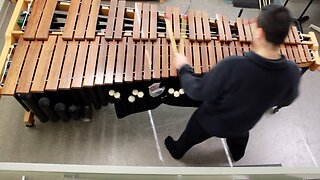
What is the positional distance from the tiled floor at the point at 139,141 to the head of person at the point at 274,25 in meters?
1.59

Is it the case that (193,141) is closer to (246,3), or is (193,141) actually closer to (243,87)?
(243,87)

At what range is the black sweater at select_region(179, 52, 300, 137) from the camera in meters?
1.51

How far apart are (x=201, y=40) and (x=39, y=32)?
1307 mm

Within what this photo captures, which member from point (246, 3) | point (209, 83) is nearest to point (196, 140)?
point (209, 83)

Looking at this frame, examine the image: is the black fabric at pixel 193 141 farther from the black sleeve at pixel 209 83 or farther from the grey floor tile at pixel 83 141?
the black sleeve at pixel 209 83

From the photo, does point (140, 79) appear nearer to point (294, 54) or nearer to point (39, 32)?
point (39, 32)

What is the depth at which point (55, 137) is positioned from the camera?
2.79 metres

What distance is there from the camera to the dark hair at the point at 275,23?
1.39 metres

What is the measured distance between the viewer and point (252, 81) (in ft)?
5.01

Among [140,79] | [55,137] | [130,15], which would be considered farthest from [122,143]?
[130,15]

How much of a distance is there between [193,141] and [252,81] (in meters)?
1.02

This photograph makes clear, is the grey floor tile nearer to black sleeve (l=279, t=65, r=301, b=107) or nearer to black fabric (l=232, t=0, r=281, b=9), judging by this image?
black sleeve (l=279, t=65, r=301, b=107)

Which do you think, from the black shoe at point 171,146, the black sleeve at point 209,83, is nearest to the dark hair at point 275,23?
the black sleeve at point 209,83

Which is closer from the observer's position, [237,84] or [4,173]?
[4,173]
